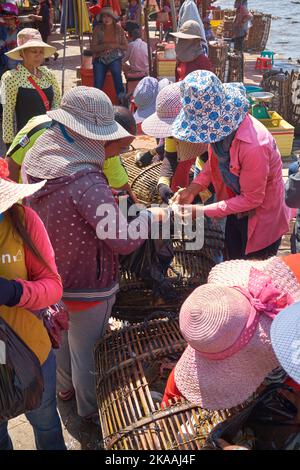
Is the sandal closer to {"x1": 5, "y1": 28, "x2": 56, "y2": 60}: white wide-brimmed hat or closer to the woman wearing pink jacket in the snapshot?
the woman wearing pink jacket

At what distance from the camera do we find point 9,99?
372 cm

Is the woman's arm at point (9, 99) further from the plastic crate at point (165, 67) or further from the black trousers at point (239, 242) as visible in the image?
the plastic crate at point (165, 67)

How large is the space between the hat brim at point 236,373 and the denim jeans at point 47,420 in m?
0.68

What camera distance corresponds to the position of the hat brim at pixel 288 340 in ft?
Result: 4.17

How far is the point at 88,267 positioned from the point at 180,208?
0.62 m

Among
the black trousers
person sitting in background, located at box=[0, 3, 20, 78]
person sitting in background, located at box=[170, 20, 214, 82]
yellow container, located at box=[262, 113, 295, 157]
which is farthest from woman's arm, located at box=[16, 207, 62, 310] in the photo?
person sitting in background, located at box=[0, 3, 20, 78]

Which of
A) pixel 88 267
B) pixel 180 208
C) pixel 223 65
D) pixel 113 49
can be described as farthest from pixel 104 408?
pixel 223 65

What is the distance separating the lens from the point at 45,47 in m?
3.88

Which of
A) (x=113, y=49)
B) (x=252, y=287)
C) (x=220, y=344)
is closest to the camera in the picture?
(x=220, y=344)

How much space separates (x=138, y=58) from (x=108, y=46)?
30.6 inches

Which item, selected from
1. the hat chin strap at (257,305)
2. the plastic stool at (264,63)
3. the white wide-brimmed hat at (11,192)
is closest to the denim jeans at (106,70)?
the plastic stool at (264,63)

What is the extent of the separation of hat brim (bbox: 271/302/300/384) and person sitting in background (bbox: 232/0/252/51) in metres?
10.9

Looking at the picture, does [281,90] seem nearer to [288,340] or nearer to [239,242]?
[239,242]
